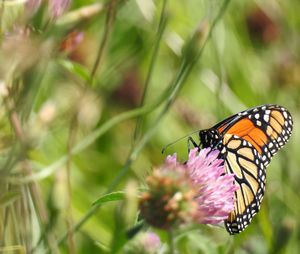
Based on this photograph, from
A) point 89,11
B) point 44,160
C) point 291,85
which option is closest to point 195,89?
point 291,85

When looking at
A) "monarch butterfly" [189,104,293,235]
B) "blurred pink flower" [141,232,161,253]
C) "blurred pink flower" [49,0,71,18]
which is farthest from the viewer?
"monarch butterfly" [189,104,293,235]

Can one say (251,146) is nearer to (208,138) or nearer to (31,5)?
(208,138)

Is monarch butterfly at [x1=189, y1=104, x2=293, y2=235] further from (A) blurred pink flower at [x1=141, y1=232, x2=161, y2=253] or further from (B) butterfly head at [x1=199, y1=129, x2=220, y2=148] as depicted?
(A) blurred pink flower at [x1=141, y1=232, x2=161, y2=253]

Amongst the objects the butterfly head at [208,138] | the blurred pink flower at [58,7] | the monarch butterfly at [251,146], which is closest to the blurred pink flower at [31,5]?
the blurred pink flower at [58,7]

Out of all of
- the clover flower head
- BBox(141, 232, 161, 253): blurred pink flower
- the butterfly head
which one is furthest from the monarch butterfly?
BBox(141, 232, 161, 253): blurred pink flower

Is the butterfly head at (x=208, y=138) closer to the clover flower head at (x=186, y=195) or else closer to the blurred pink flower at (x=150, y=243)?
the clover flower head at (x=186, y=195)

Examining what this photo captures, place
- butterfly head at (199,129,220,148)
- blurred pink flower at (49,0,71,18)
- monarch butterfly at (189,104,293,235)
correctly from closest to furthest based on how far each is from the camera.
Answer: blurred pink flower at (49,0,71,18)
butterfly head at (199,129,220,148)
monarch butterfly at (189,104,293,235)

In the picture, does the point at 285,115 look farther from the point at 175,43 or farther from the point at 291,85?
the point at 291,85

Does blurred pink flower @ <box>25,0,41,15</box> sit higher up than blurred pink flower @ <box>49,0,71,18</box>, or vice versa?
blurred pink flower @ <box>25,0,41,15</box>
